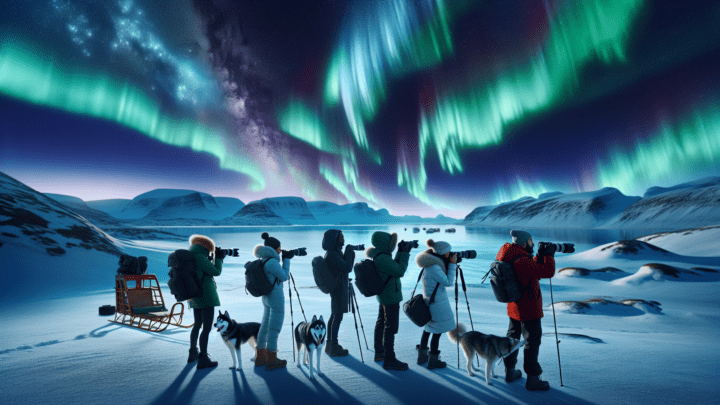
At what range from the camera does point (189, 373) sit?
479 centimetres

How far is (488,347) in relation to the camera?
422 cm

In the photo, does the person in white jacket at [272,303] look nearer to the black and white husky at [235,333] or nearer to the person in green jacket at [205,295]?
the black and white husky at [235,333]

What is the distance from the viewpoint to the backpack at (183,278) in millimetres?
4629

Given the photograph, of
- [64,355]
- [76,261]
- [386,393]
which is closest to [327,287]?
[386,393]

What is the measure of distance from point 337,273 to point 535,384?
10.4 ft

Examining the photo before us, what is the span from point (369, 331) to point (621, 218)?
206757 millimetres

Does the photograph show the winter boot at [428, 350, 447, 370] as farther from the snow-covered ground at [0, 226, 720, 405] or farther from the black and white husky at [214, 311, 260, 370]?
the black and white husky at [214, 311, 260, 370]

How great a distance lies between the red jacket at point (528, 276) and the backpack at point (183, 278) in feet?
14.8

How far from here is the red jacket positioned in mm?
3922

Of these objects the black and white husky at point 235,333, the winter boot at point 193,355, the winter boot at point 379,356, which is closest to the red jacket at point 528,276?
the winter boot at point 379,356

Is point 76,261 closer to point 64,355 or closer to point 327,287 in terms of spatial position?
point 64,355

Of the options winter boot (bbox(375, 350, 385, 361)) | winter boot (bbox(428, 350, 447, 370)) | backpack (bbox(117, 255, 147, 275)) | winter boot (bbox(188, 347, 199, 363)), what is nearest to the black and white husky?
winter boot (bbox(188, 347, 199, 363))

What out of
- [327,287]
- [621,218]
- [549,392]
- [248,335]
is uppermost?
[621,218]

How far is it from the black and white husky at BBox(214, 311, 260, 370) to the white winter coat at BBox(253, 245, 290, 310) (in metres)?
0.60
